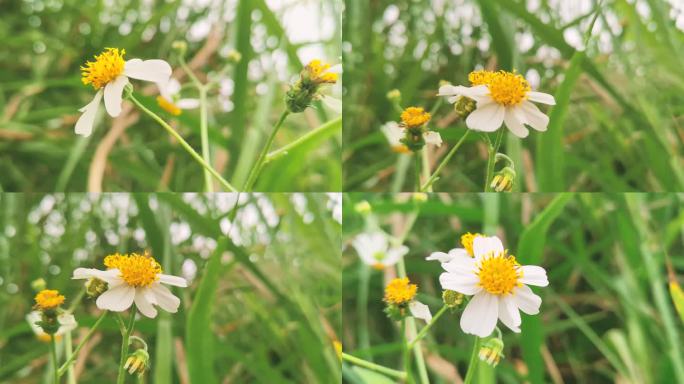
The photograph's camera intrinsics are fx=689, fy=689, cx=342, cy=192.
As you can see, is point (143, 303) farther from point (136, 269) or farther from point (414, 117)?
point (414, 117)

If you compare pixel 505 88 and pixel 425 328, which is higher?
pixel 505 88

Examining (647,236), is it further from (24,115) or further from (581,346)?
(24,115)

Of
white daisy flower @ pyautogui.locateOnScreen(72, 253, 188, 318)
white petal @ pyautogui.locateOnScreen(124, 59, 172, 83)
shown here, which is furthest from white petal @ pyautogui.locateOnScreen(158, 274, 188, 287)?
white petal @ pyautogui.locateOnScreen(124, 59, 172, 83)

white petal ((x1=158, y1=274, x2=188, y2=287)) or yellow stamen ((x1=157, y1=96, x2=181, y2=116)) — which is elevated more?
yellow stamen ((x1=157, y1=96, x2=181, y2=116))

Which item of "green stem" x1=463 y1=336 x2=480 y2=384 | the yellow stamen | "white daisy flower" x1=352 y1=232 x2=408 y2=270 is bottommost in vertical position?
"green stem" x1=463 y1=336 x2=480 y2=384

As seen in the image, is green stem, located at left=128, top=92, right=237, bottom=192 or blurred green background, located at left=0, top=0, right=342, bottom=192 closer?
green stem, located at left=128, top=92, right=237, bottom=192

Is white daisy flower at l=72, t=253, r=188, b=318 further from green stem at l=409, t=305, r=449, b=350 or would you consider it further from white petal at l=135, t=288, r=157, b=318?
green stem at l=409, t=305, r=449, b=350

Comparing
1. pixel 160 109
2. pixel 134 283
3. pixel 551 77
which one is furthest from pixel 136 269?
pixel 551 77
